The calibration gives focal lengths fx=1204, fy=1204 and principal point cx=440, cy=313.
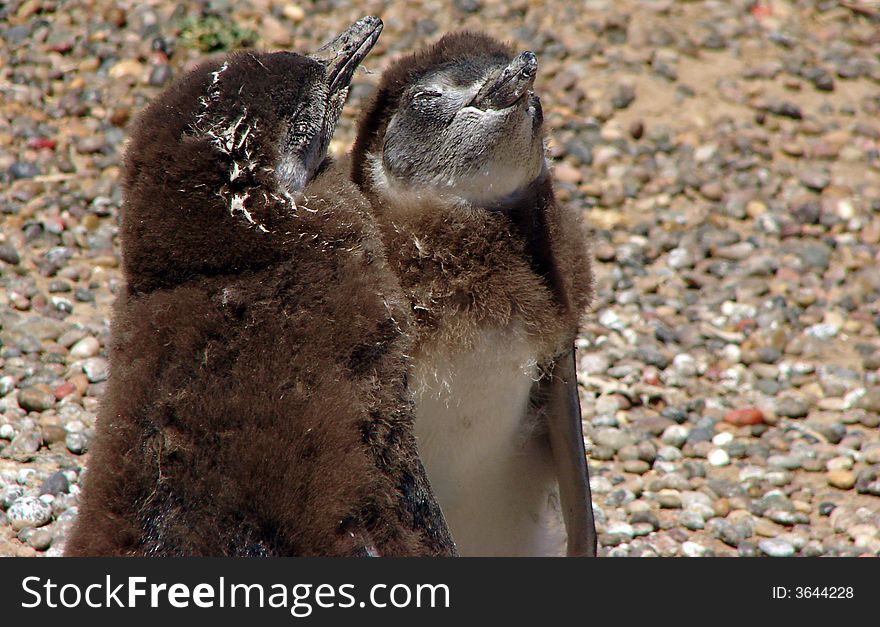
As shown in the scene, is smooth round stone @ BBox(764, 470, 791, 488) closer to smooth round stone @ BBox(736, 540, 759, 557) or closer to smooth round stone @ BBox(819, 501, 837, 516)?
smooth round stone @ BBox(819, 501, 837, 516)

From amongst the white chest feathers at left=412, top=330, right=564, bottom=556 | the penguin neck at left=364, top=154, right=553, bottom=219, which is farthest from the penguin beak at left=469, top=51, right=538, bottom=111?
the white chest feathers at left=412, top=330, right=564, bottom=556

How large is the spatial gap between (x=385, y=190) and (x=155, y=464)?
1.15 m

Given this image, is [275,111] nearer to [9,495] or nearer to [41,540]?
[41,540]

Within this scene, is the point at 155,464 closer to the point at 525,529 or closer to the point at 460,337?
the point at 460,337

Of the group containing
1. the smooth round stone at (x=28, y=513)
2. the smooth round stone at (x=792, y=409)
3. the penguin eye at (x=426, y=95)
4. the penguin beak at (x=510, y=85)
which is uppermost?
the penguin beak at (x=510, y=85)

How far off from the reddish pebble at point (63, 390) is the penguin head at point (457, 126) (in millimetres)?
1687

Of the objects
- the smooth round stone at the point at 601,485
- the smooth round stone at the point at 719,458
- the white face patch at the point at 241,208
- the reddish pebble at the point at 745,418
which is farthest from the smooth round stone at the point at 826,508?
the white face patch at the point at 241,208

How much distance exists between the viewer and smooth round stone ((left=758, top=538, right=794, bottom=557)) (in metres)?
3.99

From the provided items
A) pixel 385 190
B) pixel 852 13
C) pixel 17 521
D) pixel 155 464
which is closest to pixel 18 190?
pixel 17 521

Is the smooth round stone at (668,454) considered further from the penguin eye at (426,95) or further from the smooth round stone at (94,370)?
the smooth round stone at (94,370)

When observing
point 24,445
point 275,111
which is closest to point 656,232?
point 24,445

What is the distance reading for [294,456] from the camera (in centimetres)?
224

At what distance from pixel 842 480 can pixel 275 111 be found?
107 inches

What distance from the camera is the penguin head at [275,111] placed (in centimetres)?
241
